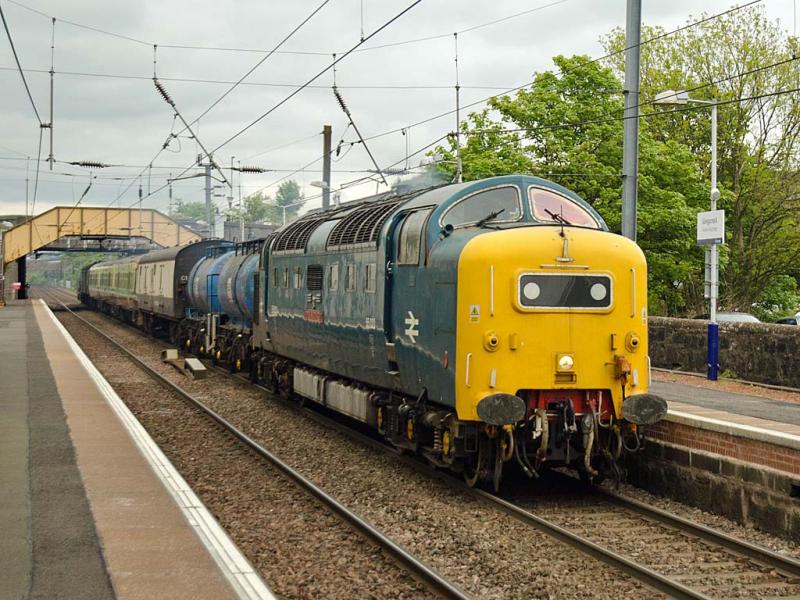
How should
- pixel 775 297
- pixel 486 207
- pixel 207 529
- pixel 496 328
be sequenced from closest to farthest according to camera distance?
1. pixel 207 529
2. pixel 496 328
3. pixel 486 207
4. pixel 775 297

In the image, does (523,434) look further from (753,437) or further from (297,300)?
(297,300)

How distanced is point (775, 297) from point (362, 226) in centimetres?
3057

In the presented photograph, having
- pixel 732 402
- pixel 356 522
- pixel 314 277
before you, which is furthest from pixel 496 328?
pixel 732 402

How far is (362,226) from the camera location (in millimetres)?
14336

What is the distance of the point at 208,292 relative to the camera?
29.1m

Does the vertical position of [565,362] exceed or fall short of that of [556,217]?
it falls short

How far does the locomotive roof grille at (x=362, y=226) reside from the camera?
13.7 metres

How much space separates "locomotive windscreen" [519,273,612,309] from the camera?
10797mm

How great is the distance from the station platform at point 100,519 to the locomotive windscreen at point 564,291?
13.5ft

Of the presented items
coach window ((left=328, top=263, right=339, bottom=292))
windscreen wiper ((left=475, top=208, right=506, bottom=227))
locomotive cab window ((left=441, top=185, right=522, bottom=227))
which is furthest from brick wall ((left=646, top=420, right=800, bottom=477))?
coach window ((left=328, top=263, right=339, bottom=292))

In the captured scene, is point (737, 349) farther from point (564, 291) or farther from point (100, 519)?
point (100, 519)

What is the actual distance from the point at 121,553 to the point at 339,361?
7.64 meters

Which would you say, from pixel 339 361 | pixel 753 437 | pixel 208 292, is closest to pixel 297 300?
pixel 339 361

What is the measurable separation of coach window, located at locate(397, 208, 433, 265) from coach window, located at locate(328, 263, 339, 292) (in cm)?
263
